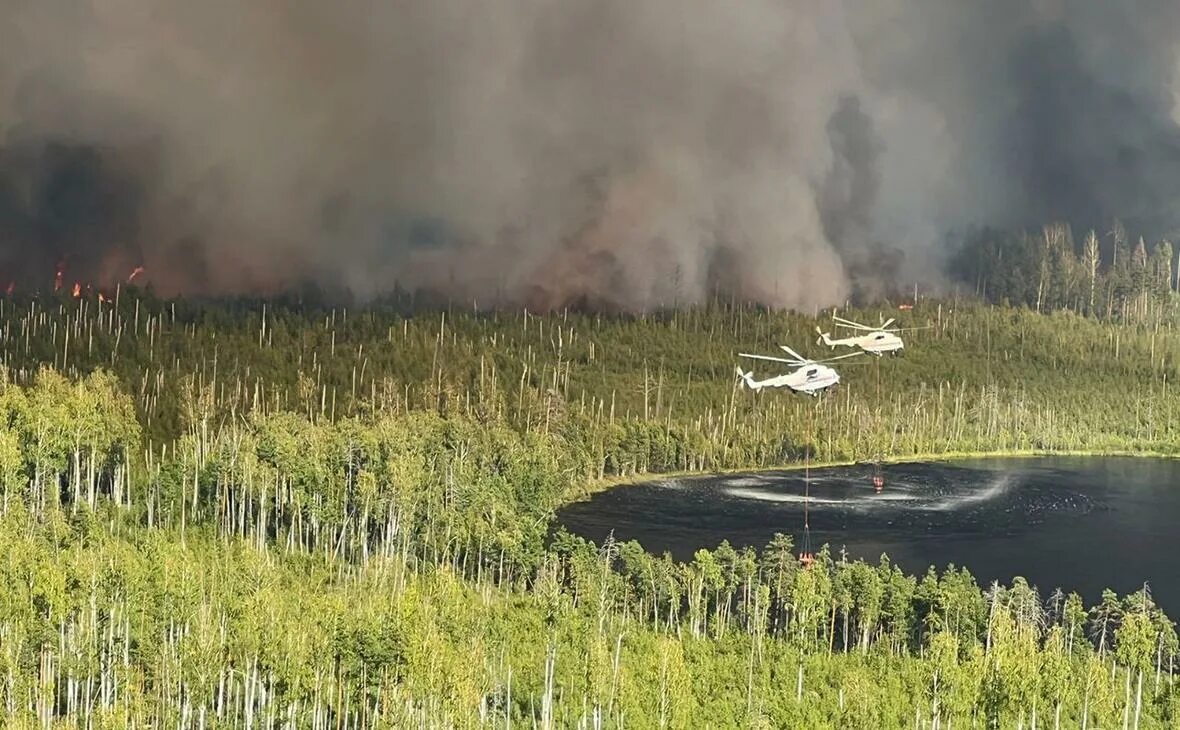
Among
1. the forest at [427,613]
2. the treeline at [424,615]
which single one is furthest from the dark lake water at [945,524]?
the treeline at [424,615]

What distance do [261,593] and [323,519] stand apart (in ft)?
147

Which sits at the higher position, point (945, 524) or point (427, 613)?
point (945, 524)

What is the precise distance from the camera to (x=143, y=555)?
80.6 metres

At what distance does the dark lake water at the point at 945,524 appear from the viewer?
130m

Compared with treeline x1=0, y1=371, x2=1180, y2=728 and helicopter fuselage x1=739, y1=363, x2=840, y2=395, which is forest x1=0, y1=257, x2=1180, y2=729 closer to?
treeline x1=0, y1=371, x2=1180, y2=728

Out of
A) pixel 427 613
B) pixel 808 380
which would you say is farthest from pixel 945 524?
pixel 427 613

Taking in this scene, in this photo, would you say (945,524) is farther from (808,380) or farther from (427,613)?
(427,613)

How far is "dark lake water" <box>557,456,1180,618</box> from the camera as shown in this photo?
130375 millimetres

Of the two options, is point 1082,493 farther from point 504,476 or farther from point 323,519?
point 323,519

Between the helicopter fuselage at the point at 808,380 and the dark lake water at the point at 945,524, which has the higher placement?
the helicopter fuselage at the point at 808,380

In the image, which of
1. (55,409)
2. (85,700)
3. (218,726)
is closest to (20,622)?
(85,700)

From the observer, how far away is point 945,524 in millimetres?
156625

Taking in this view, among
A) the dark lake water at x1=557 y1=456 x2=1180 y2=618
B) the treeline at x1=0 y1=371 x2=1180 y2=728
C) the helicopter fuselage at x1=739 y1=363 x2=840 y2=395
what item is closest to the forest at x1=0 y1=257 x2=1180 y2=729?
the treeline at x1=0 y1=371 x2=1180 y2=728

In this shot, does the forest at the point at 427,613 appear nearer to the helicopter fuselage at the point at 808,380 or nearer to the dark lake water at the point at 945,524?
the dark lake water at the point at 945,524
